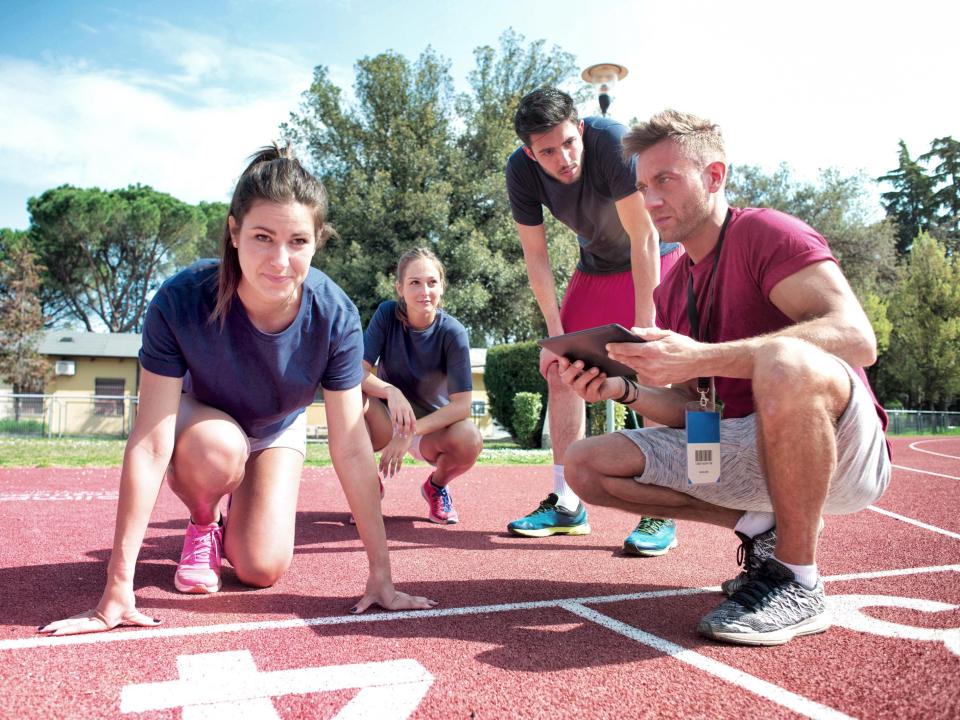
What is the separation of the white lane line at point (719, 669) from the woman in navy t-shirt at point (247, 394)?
0.68 m

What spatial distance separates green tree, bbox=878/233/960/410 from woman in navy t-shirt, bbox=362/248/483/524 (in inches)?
1256

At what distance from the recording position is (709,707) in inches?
73.8

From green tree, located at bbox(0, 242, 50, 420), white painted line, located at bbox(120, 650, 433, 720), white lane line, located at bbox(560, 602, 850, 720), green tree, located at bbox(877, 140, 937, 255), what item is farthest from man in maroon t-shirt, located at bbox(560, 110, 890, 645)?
green tree, located at bbox(877, 140, 937, 255)

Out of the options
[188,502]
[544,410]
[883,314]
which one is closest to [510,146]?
[544,410]

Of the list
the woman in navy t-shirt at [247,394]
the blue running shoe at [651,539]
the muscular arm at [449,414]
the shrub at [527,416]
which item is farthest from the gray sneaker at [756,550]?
the shrub at [527,416]

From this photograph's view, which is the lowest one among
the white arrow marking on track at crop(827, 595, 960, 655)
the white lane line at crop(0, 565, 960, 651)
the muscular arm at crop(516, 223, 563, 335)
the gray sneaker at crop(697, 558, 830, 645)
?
the white lane line at crop(0, 565, 960, 651)

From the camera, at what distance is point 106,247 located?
40.6 meters

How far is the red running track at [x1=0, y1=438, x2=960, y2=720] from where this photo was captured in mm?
1907

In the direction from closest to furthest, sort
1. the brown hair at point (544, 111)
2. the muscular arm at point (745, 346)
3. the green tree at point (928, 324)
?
the muscular arm at point (745, 346), the brown hair at point (544, 111), the green tree at point (928, 324)

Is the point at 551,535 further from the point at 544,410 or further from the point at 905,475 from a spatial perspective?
the point at 544,410

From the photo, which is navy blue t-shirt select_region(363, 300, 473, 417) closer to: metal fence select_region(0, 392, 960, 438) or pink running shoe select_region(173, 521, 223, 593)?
pink running shoe select_region(173, 521, 223, 593)

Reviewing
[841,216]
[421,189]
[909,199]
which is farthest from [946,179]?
[421,189]

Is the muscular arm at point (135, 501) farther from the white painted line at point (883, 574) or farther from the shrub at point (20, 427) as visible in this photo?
the shrub at point (20, 427)

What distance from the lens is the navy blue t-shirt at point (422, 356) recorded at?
5.11 meters
